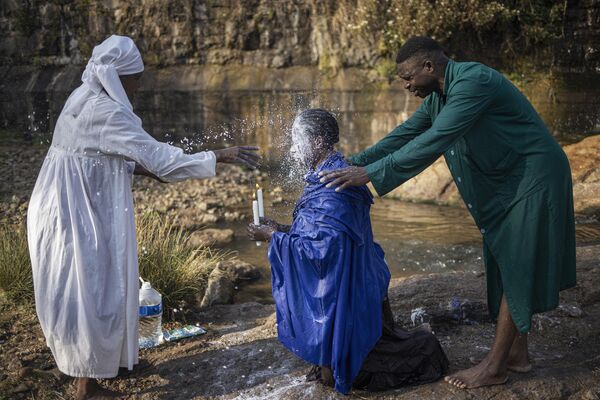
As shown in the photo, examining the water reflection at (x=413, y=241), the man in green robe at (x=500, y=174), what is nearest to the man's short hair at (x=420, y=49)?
the man in green robe at (x=500, y=174)

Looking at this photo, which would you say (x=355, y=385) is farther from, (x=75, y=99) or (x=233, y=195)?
(x=233, y=195)

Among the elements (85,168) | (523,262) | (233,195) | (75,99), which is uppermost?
(75,99)

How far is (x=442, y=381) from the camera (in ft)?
13.0

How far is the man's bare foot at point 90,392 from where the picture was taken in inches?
160

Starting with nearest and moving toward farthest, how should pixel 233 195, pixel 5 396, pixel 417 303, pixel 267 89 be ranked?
pixel 5 396
pixel 417 303
pixel 233 195
pixel 267 89

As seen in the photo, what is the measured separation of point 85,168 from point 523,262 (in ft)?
8.23

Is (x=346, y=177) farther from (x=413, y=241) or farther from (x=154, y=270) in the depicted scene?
(x=413, y=241)

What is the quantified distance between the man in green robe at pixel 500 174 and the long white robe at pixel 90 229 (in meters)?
1.17

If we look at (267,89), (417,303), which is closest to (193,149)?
(267,89)

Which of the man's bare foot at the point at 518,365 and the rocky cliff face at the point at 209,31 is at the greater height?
the rocky cliff face at the point at 209,31

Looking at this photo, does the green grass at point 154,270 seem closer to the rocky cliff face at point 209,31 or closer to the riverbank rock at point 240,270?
the riverbank rock at point 240,270

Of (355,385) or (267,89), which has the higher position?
(267,89)

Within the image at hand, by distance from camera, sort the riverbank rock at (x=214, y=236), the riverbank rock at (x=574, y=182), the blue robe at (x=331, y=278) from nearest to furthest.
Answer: the blue robe at (x=331, y=278) < the riverbank rock at (x=214, y=236) < the riverbank rock at (x=574, y=182)

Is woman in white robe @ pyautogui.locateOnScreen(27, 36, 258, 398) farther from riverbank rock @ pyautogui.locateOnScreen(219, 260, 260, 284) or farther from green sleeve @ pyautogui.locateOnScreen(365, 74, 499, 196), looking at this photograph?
riverbank rock @ pyautogui.locateOnScreen(219, 260, 260, 284)
